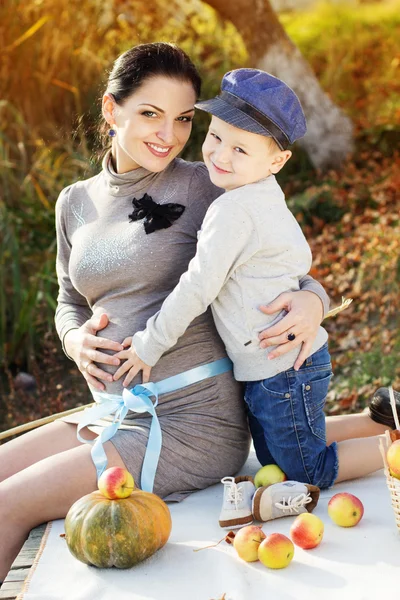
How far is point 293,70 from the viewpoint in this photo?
24.6 ft

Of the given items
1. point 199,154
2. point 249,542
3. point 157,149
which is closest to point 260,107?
point 157,149

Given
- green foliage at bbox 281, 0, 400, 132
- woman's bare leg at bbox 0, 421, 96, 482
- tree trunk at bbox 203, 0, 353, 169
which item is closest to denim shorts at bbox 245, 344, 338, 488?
woman's bare leg at bbox 0, 421, 96, 482

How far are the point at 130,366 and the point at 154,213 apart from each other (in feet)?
1.81

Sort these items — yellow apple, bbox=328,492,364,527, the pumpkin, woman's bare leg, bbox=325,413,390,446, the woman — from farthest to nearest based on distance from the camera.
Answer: woman's bare leg, bbox=325,413,390,446 < the woman < yellow apple, bbox=328,492,364,527 < the pumpkin

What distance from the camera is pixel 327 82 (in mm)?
8906

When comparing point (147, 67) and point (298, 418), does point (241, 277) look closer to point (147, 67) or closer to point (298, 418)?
point (298, 418)

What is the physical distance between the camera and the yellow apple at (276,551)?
8.26 ft

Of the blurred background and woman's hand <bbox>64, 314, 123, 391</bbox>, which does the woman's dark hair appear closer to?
the blurred background

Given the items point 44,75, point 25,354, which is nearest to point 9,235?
point 25,354

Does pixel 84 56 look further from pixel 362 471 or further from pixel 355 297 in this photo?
pixel 362 471

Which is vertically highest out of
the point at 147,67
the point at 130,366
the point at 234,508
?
the point at 147,67

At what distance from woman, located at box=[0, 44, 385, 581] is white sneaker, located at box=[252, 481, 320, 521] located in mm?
307

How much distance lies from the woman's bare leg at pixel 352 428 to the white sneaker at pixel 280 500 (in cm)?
50

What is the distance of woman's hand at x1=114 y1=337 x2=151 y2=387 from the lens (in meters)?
2.98
